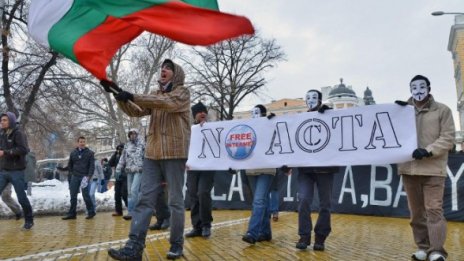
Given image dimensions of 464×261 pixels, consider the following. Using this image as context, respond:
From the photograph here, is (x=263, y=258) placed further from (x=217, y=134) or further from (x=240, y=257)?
Answer: (x=217, y=134)

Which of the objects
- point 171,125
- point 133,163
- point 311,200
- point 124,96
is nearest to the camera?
point 124,96

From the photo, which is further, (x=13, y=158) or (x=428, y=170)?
(x=13, y=158)

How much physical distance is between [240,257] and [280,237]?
1.83 m

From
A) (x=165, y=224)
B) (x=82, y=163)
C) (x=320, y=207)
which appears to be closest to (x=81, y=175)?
(x=82, y=163)

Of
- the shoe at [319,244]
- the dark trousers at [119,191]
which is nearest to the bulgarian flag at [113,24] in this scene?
the shoe at [319,244]

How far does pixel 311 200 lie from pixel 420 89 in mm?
1798

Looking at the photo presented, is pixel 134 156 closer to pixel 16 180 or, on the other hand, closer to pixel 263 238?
pixel 16 180

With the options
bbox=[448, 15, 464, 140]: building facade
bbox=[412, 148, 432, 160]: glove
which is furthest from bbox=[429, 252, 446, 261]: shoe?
bbox=[448, 15, 464, 140]: building facade

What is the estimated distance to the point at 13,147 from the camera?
26.3ft

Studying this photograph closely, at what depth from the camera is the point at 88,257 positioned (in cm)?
522

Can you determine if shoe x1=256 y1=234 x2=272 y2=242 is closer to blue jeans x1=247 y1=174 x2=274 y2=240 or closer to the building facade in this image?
blue jeans x1=247 y1=174 x2=274 y2=240

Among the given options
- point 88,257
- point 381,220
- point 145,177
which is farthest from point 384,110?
point 381,220

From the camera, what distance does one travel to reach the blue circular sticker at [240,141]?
695 centimetres

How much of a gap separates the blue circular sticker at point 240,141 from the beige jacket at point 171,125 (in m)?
1.92
